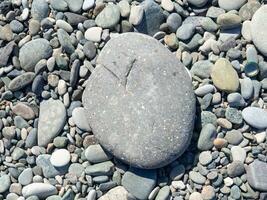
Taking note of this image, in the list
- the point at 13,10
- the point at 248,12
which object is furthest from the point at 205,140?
the point at 13,10

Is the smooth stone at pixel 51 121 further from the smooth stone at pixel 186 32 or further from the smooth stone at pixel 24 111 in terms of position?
the smooth stone at pixel 186 32

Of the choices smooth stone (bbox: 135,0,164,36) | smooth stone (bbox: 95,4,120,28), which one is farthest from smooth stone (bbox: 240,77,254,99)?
smooth stone (bbox: 95,4,120,28)

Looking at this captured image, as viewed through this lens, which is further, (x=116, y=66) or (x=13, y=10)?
(x=13, y=10)

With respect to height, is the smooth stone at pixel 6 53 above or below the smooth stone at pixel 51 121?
above

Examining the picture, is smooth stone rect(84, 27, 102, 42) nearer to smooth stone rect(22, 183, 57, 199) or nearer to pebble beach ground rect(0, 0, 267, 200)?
pebble beach ground rect(0, 0, 267, 200)

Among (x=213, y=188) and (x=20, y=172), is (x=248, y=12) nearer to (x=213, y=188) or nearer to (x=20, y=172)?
(x=213, y=188)

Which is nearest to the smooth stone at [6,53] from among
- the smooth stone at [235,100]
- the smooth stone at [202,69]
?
the smooth stone at [202,69]

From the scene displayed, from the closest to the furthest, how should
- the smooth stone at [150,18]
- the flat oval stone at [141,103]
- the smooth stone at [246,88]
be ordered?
the flat oval stone at [141,103], the smooth stone at [246,88], the smooth stone at [150,18]
